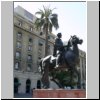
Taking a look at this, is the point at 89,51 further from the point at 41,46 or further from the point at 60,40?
the point at 41,46

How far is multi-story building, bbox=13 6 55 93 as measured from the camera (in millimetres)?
44562

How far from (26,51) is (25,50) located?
0.41m

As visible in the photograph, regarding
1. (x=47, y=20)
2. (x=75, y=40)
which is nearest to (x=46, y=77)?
(x=75, y=40)

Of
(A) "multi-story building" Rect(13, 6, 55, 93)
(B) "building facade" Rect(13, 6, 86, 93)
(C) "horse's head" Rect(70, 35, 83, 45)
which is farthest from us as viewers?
(A) "multi-story building" Rect(13, 6, 55, 93)

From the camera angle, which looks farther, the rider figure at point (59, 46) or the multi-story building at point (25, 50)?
the multi-story building at point (25, 50)

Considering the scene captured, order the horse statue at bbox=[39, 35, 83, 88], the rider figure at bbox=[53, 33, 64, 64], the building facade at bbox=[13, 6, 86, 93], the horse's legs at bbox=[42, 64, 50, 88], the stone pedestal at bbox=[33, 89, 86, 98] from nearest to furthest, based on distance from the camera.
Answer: the stone pedestal at bbox=[33, 89, 86, 98] < the horse statue at bbox=[39, 35, 83, 88] < the rider figure at bbox=[53, 33, 64, 64] < the horse's legs at bbox=[42, 64, 50, 88] < the building facade at bbox=[13, 6, 86, 93]

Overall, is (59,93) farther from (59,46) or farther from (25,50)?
(25,50)

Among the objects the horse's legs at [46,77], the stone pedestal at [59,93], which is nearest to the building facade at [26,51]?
the horse's legs at [46,77]

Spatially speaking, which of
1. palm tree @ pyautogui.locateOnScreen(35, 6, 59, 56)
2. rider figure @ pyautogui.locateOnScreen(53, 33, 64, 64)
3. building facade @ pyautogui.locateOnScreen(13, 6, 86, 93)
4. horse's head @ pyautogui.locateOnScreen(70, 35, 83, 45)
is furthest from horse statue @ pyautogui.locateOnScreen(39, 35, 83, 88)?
building facade @ pyautogui.locateOnScreen(13, 6, 86, 93)

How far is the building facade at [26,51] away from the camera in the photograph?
44375 millimetres

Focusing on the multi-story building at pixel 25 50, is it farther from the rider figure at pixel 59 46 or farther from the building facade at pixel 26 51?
the rider figure at pixel 59 46

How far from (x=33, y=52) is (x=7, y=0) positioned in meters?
36.1

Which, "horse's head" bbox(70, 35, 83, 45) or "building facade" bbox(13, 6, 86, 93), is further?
"building facade" bbox(13, 6, 86, 93)

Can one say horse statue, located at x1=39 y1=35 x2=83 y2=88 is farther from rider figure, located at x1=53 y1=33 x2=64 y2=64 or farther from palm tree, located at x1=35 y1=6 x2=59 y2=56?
palm tree, located at x1=35 y1=6 x2=59 y2=56
